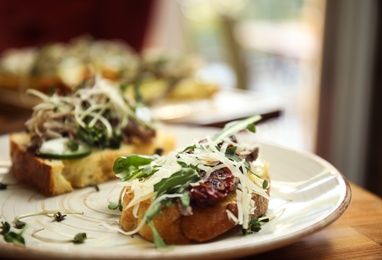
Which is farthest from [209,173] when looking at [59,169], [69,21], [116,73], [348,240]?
[69,21]

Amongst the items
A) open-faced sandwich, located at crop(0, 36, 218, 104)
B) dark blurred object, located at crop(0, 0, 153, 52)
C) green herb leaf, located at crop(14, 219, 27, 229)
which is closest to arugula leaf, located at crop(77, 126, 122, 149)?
green herb leaf, located at crop(14, 219, 27, 229)

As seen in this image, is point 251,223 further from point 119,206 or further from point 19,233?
point 19,233

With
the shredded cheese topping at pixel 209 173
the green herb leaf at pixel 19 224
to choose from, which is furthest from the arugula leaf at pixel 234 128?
the green herb leaf at pixel 19 224

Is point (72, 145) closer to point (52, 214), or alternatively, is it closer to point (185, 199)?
point (52, 214)

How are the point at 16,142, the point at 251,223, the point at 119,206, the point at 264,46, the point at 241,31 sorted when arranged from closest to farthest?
the point at 251,223, the point at 119,206, the point at 16,142, the point at 241,31, the point at 264,46

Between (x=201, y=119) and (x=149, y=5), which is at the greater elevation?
(x=149, y=5)

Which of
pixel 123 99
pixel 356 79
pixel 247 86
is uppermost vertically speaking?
pixel 123 99

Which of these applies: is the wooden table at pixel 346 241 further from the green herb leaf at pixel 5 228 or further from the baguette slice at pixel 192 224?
the green herb leaf at pixel 5 228

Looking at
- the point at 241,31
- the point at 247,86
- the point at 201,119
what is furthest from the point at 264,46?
the point at 201,119

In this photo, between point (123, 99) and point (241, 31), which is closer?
point (123, 99)
